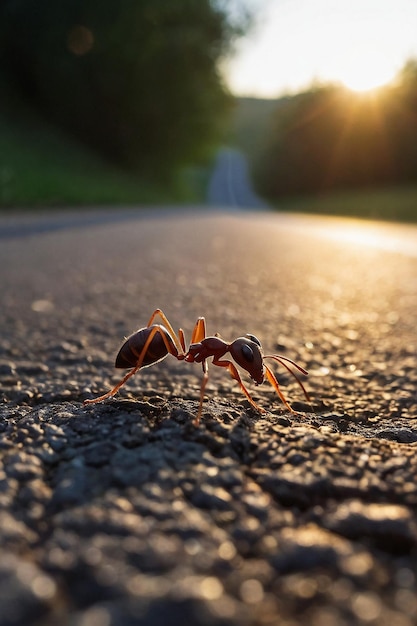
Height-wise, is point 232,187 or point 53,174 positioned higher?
point 232,187

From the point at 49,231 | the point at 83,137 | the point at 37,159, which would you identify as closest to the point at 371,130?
the point at 83,137

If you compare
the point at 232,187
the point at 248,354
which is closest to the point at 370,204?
the point at 232,187

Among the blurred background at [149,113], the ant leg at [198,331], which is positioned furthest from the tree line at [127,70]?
the ant leg at [198,331]

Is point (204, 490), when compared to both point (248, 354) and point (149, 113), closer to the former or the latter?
point (248, 354)

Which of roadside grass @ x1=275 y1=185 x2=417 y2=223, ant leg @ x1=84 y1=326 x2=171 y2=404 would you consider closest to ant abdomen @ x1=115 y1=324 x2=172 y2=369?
ant leg @ x1=84 y1=326 x2=171 y2=404

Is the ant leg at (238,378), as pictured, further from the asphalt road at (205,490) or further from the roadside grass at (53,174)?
the roadside grass at (53,174)
